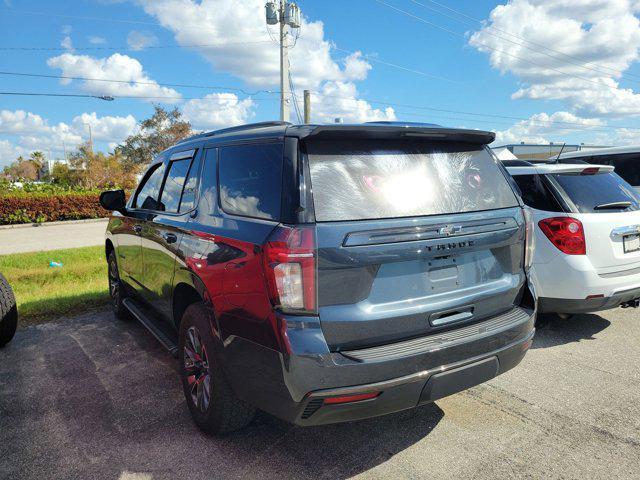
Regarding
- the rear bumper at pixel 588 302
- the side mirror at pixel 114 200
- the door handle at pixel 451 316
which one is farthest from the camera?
the side mirror at pixel 114 200

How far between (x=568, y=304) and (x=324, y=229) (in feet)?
10.3

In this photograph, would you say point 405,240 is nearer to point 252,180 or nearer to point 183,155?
point 252,180

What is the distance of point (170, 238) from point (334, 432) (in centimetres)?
175

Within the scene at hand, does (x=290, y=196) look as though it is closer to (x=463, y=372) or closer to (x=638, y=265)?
(x=463, y=372)

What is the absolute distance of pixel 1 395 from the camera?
364 cm

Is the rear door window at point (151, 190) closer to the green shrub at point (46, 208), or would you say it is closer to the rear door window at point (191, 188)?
the rear door window at point (191, 188)

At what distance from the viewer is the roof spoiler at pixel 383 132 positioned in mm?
2383

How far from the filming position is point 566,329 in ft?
16.3

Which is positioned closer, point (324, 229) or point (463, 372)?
point (324, 229)

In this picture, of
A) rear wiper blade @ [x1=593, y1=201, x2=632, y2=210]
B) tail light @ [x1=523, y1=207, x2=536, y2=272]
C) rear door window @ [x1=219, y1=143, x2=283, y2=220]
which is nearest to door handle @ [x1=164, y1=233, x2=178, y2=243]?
rear door window @ [x1=219, y1=143, x2=283, y2=220]

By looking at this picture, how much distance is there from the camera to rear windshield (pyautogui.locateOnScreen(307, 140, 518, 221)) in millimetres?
2360

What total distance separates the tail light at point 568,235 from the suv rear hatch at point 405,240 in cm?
167

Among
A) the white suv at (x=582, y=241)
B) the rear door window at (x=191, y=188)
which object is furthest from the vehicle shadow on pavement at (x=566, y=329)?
the rear door window at (x=191, y=188)

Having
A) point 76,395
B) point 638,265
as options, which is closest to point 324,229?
point 76,395
